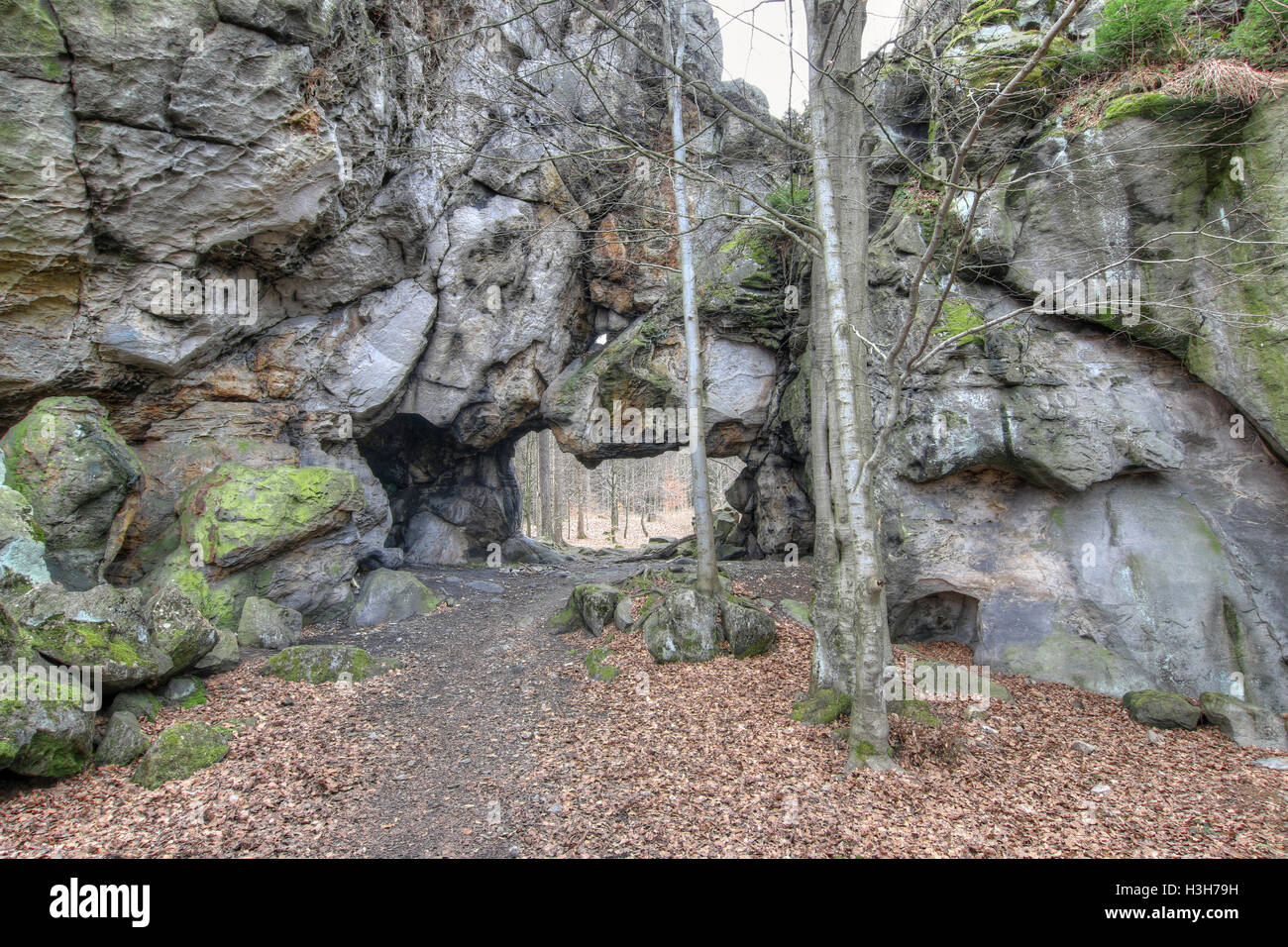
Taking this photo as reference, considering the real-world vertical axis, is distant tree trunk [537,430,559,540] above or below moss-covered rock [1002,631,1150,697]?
above

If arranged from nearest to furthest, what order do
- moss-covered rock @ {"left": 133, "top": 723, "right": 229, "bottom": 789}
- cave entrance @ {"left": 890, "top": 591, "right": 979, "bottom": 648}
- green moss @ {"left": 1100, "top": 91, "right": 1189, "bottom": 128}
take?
moss-covered rock @ {"left": 133, "top": 723, "right": 229, "bottom": 789} < green moss @ {"left": 1100, "top": 91, "right": 1189, "bottom": 128} < cave entrance @ {"left": 890, "top": 591, "right": 979, "bottom": 648}

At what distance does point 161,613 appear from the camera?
650 centimetres

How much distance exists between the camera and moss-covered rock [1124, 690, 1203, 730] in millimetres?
6348

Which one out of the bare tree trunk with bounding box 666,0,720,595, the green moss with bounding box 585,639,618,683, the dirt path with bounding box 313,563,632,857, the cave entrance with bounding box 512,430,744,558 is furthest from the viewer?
the cave entrance with bounding box 512,430,744,558

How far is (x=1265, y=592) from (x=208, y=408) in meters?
14.9

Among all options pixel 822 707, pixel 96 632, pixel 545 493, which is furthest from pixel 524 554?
pixel 822 707

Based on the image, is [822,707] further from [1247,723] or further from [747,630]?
Answer: [1247,723]

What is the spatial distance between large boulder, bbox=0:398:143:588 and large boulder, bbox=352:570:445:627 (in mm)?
3326

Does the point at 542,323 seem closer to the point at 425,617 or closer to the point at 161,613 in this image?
the point at 425,617

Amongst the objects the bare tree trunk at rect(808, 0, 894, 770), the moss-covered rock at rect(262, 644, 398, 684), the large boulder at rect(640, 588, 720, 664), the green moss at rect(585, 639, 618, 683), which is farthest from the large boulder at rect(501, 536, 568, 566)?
the bare tree trunk at rect(808, 0, 894, 770)

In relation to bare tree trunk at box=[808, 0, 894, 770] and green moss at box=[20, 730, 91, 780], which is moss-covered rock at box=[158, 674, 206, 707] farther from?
bare tree trunk at box=[808, 0, 894, 770]

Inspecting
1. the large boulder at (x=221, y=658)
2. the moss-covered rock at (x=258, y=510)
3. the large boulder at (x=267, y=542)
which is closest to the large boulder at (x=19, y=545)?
the large boulder at (x=221, y=658)

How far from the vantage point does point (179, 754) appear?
515cm

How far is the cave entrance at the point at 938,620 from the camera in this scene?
8.84 m
